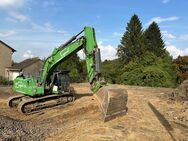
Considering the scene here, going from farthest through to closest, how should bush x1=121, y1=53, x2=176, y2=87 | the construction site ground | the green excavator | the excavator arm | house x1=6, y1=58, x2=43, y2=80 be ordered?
house x1=6, y1=58, x2=43, y2=80 < bush x1=121, y1=53, x2=176, y2=87 < the excavator arm < the green excavator < the construction site ground

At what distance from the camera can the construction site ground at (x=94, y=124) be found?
35.1 ft

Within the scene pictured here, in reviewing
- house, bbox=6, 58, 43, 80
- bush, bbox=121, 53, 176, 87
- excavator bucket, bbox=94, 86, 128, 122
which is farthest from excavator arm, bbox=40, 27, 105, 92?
house, bbox=6, 58, 43, 80

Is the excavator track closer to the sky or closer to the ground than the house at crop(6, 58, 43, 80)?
closer to the ground

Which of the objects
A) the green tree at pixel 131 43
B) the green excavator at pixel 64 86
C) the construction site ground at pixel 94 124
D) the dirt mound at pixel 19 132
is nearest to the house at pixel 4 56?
the green tree at pixel 131 43

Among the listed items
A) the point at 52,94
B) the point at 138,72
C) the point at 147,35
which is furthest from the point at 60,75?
the point at 147,35

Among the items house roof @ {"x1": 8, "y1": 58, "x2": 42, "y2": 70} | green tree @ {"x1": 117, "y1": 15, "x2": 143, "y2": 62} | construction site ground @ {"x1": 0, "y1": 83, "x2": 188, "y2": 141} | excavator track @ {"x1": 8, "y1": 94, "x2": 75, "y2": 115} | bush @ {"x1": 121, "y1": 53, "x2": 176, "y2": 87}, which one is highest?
green tree @ {"x1": 117, "y1": 15, "x2": 143, "y2": 62}

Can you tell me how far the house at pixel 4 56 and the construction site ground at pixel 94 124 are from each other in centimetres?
2980

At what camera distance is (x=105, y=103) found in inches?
494

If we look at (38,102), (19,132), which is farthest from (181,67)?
(19,132)

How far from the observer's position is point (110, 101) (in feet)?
40.7

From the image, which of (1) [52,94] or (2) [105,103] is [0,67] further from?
(2) [105,103]

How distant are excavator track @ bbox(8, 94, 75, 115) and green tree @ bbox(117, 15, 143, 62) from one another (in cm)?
3796

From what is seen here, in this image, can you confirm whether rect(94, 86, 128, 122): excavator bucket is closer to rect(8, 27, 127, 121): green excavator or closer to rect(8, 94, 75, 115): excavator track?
rect(8, 27, 127, 121): green excavator

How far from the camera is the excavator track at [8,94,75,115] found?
1590 centimetres
